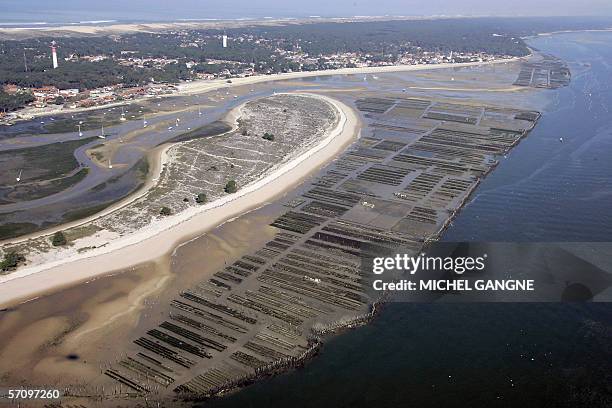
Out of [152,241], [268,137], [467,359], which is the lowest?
[467,359]

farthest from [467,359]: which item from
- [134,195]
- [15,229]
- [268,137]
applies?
[268,137]

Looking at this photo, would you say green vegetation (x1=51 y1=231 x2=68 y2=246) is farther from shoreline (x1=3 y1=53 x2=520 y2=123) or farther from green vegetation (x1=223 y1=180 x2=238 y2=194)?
shoreline (x1=3 y1=53 x2=520 y2=123)

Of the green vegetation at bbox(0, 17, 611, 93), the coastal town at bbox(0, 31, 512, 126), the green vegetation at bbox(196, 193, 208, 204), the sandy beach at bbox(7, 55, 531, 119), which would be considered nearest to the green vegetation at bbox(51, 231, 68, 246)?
the green vegetation at bbox(196, 193, 208, 204)

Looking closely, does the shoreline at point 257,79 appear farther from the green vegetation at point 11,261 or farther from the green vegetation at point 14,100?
the green vegetation at point 11,261

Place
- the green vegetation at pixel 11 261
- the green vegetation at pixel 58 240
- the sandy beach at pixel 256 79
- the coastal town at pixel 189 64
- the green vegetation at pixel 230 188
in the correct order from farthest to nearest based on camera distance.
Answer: the coastal town at pixel 189 64 < the sandy beach at pixel 256 79 < the green vegetation at pixel 230 188 < the green vegetation at pixel 58 240 < the green vegetation at pixel 11 261

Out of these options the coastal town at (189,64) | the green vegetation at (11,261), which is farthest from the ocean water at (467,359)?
the coastal town at (189,64)

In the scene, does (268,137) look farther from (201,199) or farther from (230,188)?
(201,199)
